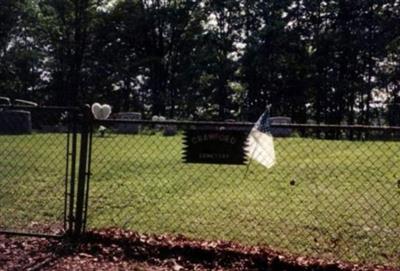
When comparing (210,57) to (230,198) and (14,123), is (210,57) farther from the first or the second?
(230,198)

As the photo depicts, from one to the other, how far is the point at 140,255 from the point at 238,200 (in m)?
2.68

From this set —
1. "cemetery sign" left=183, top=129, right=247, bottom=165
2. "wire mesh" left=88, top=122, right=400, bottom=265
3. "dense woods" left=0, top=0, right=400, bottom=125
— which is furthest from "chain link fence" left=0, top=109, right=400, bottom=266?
"dense woods" left=0, top=0, right=400, bottom=125

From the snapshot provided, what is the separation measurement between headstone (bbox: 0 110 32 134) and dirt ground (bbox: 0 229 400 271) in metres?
13.9

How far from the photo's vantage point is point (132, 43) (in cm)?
3647

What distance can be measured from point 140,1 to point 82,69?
5744mm

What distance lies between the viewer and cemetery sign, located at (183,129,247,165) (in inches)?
199

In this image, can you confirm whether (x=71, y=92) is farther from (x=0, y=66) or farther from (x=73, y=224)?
(x=73, y=224)

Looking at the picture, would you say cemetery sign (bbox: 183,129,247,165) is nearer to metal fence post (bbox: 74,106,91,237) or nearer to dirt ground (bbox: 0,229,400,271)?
dirt ground (bbox: 0,229,400,271)

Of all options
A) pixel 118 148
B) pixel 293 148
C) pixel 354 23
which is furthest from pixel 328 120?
pixel 118 148

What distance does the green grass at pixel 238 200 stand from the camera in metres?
5.65

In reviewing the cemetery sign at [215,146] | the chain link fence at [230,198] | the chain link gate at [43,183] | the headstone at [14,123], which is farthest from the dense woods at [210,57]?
the cemetery sign at [215,146]

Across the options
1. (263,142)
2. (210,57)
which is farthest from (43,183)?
Answer: (210,57)

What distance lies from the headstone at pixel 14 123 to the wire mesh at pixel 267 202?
7.70 metres

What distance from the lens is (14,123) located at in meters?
18.6
